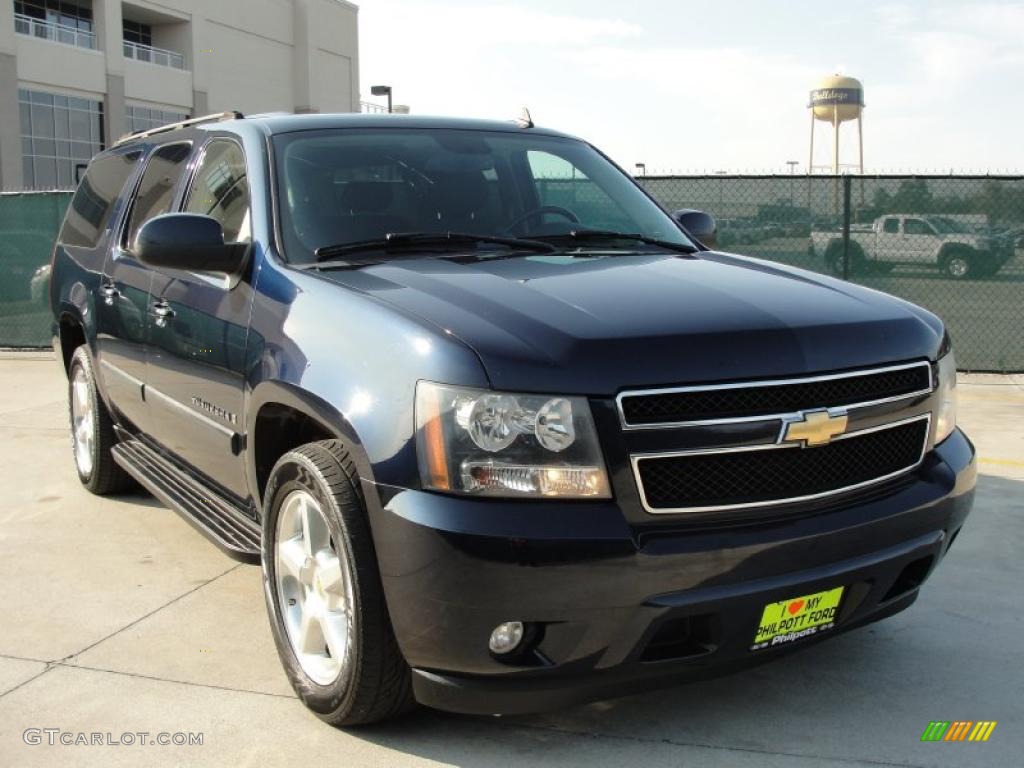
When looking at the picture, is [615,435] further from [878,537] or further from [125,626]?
[125,626]

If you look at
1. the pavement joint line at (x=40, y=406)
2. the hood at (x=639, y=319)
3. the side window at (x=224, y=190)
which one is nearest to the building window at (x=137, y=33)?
the pavement joint line at (x=40, y=406)

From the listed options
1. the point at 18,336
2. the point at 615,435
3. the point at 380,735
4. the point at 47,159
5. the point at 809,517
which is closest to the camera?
the point at 615,435

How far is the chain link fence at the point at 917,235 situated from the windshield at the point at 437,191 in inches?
226

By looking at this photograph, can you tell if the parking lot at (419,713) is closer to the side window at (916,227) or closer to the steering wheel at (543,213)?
the steering wheel at (543,213)

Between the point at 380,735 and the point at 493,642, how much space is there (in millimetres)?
667

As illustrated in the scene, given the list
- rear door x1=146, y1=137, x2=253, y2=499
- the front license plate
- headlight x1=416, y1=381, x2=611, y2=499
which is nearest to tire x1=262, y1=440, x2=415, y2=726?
headlight x1=416, y1=381, x2=611, y2=499

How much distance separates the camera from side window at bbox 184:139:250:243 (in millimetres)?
4145

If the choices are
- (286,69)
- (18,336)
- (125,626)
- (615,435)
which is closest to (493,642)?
(615,435)

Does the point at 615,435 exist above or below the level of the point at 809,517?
above

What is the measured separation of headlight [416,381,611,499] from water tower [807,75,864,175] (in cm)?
8650

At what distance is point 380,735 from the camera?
3242 millimetres

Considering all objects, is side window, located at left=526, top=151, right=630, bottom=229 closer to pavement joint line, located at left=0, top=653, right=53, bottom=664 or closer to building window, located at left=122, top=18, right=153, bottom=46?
pavement joint line, located at left=0, top=653, right=53, bottom=664

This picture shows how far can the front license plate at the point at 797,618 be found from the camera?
2949mm

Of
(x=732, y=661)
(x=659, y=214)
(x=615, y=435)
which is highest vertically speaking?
(x=659, y=214)
